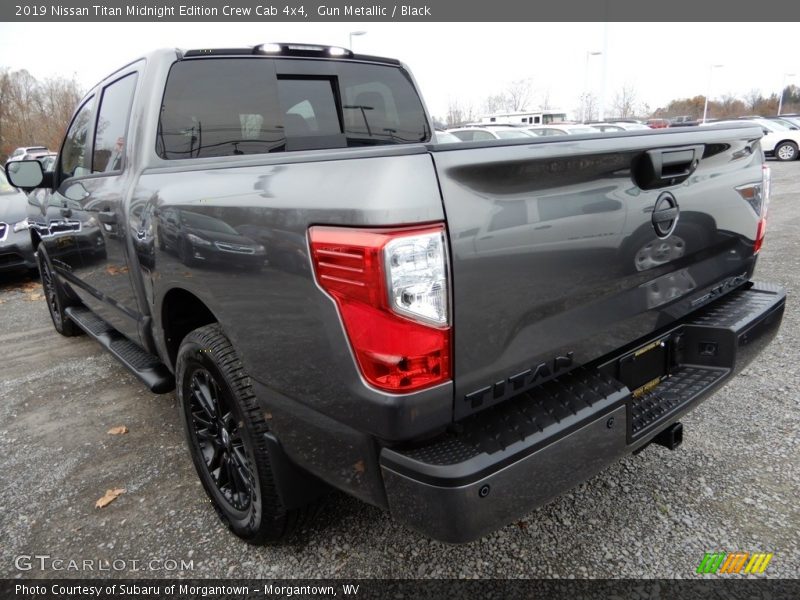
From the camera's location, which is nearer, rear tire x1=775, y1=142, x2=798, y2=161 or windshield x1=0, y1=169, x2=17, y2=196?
windshield x1=0, y1=169, x2=17, y2=196

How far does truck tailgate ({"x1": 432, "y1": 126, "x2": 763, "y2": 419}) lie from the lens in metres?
1.47

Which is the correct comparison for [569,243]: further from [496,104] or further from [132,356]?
[496,104]

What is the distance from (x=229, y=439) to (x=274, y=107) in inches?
70.4

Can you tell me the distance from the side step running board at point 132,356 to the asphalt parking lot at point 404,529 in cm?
45

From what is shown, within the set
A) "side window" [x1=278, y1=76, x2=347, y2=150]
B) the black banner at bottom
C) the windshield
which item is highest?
"side window" [x1=278, y1=76, x2=347, y2=150]

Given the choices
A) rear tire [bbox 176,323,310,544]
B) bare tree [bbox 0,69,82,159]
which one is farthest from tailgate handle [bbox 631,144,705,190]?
bare tree [bbox 0,69,82,159]

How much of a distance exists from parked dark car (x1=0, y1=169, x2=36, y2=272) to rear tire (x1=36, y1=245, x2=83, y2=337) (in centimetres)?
230

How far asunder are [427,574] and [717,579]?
1.04m

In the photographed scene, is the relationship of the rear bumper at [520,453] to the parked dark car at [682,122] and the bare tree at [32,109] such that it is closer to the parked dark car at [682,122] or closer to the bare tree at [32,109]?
the parked dark car at [682,122]

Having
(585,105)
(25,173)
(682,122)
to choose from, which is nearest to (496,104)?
(585,105)

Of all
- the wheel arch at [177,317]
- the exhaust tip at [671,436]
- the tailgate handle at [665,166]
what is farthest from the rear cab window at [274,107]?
the exhaust tip at [671,436]

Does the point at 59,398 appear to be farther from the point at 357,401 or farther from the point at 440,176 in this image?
the point at 440,176

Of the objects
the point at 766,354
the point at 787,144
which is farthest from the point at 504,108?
the point at 766,354

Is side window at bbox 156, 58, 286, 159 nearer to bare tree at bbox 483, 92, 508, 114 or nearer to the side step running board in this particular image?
the side step running board
